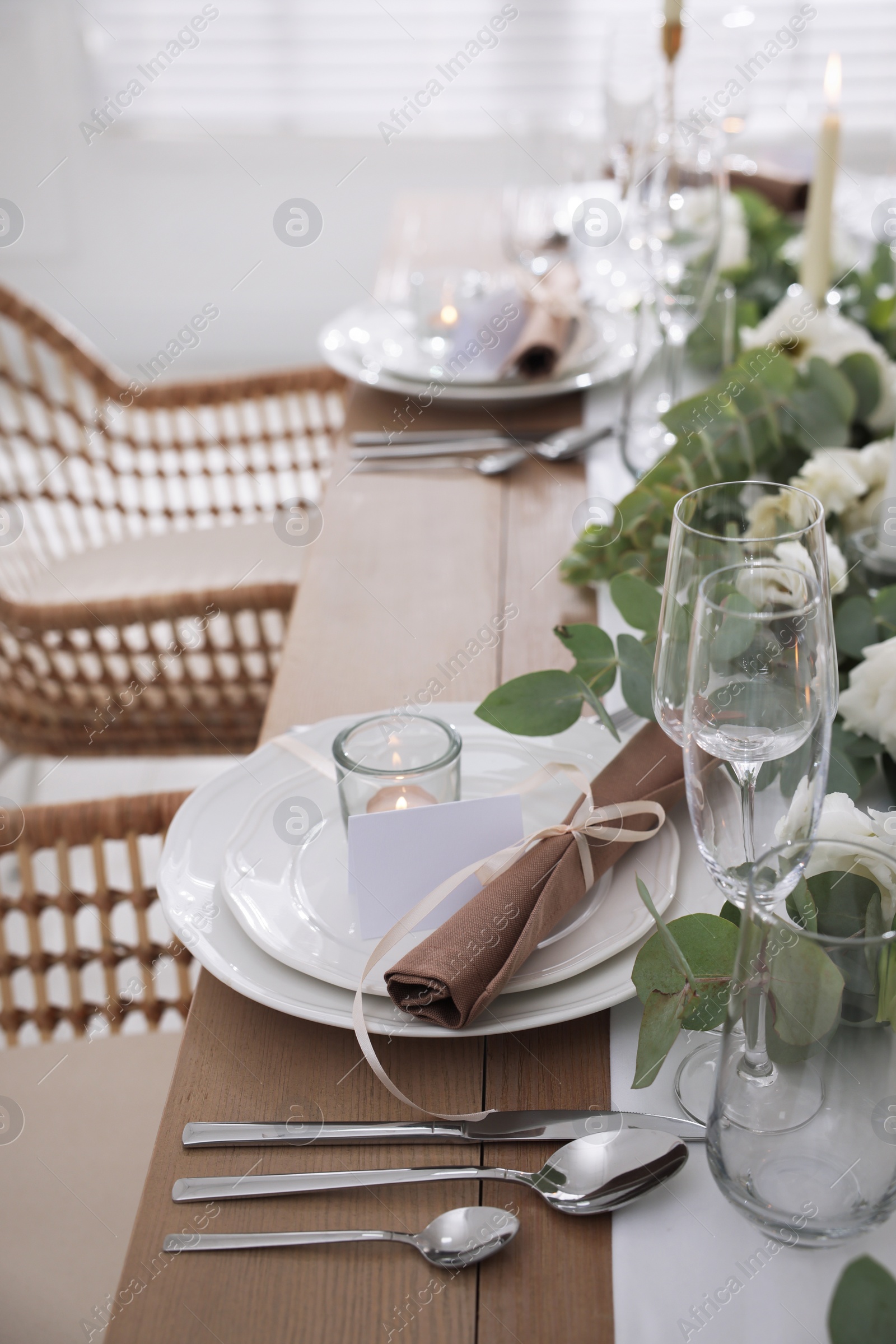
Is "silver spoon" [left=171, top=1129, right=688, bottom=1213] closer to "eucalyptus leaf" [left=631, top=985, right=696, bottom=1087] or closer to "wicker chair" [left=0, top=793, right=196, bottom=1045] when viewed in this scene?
"eucalyptus leaf" [left=631, top=985, right=696, bottom=1087]

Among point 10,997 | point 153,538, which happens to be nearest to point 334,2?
point 153,538

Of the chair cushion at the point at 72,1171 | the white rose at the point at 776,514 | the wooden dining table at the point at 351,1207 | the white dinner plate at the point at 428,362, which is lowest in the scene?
the chair cushion at the point at 72,1171

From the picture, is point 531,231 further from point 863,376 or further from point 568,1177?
point 568,1177

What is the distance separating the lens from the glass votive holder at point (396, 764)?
644 mm

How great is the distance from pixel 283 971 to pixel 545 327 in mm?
944

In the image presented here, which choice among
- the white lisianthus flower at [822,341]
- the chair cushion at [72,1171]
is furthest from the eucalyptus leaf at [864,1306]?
the white lisianthus flower at [822,341]

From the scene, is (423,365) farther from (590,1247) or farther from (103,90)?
(103,90)

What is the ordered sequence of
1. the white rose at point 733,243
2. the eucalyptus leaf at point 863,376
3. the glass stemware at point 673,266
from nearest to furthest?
1. the eucalyptus leaf at point 863,376
2. the glass stemware at point 673,266
3. the white rose at point 733,243

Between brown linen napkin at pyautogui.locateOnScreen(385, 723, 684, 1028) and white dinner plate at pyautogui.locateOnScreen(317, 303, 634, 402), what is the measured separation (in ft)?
2.41

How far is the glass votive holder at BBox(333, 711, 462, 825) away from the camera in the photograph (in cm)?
64

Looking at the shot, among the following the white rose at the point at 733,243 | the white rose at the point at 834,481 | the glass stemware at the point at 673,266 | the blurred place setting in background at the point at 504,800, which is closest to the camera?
the blurred place setting in background at the point at 504,800

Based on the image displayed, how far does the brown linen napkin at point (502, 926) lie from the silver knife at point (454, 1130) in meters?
0.05

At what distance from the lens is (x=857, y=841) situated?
1.59ft

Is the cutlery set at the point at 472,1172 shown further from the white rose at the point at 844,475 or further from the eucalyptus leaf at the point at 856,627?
the white rose at the point at 844,475
